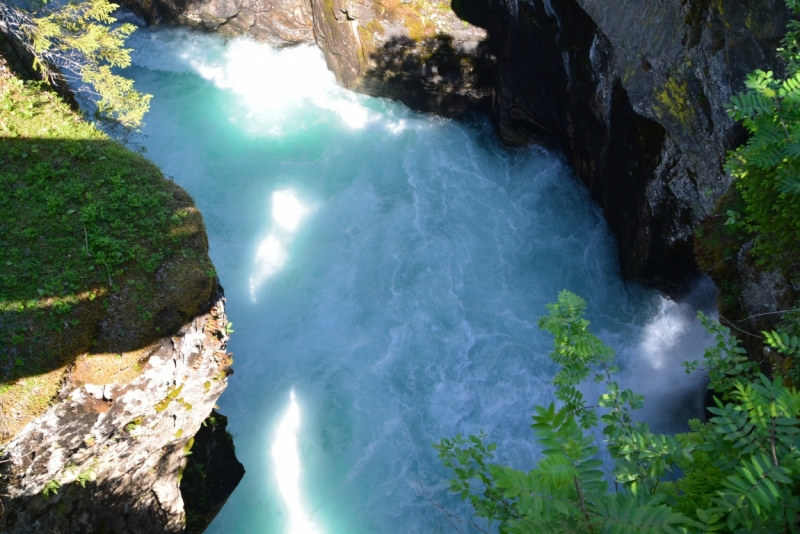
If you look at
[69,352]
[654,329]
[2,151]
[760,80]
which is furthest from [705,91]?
[2,151]

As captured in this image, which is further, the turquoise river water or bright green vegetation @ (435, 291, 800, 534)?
the turquoise river water

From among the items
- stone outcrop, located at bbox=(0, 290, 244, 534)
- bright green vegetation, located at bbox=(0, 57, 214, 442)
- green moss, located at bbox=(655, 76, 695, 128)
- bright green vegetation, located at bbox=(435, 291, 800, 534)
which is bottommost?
stone outcrop, located at bbox=(0, 290, 244, 534)

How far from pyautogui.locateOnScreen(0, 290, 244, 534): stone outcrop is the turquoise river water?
219 centimetres

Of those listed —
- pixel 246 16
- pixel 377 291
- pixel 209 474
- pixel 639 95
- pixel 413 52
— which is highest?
pixel 639 95

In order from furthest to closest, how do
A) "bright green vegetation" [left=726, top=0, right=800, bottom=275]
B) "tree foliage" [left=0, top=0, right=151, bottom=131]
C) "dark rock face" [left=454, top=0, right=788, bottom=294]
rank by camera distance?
"tree foliage" [left=0, top=0, right=151, bottom=131] < "dark rock face" [left=454, top=0, right=788, bottom=294] < "bright green vegetation" [left=726, top=0, right=800, bottom=275]

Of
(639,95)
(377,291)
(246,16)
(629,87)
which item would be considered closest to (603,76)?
(629,87)

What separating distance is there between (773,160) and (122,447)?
8.68m

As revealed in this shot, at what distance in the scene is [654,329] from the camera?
11430mm

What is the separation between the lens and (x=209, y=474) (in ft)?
32.5

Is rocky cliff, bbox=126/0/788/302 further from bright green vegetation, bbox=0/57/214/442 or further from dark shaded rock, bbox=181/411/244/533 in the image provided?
dark shaded rock, bbox=181/411/244/533

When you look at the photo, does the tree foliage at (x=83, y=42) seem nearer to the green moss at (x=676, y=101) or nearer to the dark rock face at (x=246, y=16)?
the dark rock face at (x=246, y=16)

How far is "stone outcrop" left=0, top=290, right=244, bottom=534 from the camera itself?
291 inches

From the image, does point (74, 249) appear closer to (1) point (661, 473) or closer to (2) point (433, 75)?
(1) point (661, 473)

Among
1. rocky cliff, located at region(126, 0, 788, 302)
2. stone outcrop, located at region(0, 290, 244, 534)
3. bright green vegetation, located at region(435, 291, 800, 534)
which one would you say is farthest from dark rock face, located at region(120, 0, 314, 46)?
bright green vegetation, located at region(435, 291, 800, 534)
